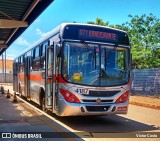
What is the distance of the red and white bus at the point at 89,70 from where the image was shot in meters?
10.8

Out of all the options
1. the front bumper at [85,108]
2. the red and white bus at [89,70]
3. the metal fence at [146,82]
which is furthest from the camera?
the metal fence at [146,82]

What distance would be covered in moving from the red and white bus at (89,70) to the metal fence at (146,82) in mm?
12266

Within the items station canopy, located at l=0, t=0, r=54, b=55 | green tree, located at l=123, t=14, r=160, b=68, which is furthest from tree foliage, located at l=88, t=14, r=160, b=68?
station canopy, located at l=0, t=0, r=54, b=55

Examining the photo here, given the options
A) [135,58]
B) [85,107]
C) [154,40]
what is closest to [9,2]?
[85,107]

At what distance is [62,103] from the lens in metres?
10.9

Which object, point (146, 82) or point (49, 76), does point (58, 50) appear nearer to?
point (49, 76)

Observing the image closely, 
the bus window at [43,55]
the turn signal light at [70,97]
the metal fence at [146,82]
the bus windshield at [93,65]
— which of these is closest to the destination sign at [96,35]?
the bus windshield at [93,65]

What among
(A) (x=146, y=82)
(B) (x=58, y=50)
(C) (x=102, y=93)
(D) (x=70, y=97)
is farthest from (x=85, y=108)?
(A) (x=146, y=82)

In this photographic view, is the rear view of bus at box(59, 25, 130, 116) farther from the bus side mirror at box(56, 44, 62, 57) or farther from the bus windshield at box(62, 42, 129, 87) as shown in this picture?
the bus side mirror at box(56, 44, 62, 57)

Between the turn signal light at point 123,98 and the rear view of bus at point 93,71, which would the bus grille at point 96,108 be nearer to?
the rear view of bus at point 93,71

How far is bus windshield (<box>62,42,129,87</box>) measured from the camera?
10.9 m

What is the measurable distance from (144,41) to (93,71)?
90.3ft

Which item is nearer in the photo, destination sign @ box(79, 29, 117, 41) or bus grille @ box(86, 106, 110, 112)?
bus grille @ box(86, 106, 110, 112)

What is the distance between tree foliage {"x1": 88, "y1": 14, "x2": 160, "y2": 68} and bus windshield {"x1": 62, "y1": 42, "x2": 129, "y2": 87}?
2299cm
